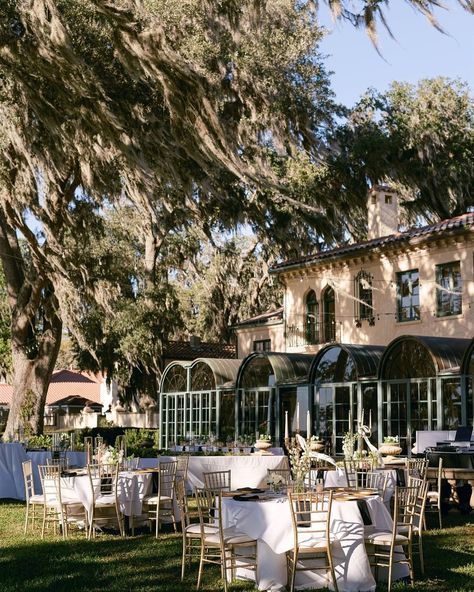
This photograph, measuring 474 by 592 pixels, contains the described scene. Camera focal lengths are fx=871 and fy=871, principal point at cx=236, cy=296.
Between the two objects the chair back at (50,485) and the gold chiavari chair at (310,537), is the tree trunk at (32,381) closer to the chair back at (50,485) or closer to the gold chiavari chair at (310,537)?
the chair back at (50,485)

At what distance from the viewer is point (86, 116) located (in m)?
11.9

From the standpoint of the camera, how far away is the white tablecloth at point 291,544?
6.80 m

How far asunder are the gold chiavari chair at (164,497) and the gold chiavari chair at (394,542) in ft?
9.86

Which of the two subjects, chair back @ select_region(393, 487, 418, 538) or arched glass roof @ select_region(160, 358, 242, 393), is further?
arched glass roof @ select_region(160, 358, 242, 393)

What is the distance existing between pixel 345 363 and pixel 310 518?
13519 mm

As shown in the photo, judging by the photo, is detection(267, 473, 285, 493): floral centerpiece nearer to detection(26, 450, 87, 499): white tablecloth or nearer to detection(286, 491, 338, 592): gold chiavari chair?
detection(286, 491, 338, 592): gold chiavari chair

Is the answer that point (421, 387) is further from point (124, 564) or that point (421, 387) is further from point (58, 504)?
point (124, 564)

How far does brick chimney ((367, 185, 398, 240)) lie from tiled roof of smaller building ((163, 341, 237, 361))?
29.9 ft

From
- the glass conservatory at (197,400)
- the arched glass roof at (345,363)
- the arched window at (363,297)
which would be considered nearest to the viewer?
the arched glass roof at (345,363)

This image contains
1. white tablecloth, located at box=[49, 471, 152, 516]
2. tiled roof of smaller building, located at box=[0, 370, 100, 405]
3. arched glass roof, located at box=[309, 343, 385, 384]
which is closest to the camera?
white tablecloth, located at box=[49, 471, 152, 516]

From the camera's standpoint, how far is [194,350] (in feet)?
103

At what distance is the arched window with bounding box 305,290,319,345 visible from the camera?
24766 millimetres

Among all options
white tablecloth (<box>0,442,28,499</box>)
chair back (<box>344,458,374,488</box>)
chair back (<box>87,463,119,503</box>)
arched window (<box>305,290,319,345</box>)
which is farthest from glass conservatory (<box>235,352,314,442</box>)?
chair back (<box>87,463,119,503</box>)

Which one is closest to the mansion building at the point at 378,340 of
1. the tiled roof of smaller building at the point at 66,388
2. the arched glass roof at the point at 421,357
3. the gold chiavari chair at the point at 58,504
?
the arched glass roof at the point at 421,357
